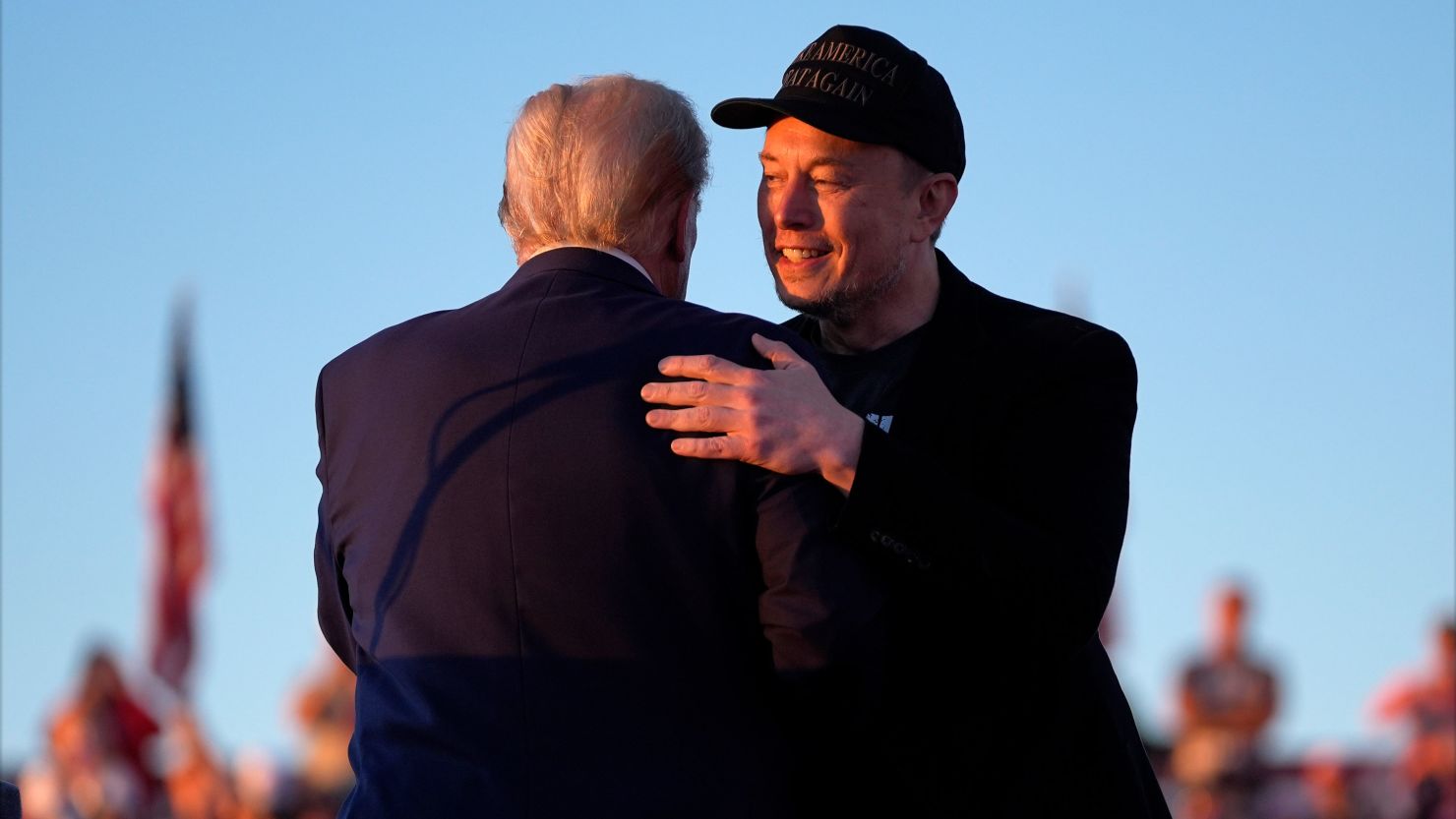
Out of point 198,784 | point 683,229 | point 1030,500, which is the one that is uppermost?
point 683,229

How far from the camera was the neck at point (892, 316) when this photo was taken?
3682 millimetres

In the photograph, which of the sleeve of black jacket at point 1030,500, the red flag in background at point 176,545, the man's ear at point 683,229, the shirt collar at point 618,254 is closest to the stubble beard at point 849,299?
the sleeve of black jacket at point 1030,500

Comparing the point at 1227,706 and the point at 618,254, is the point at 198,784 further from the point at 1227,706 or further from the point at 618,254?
the point at 618,254

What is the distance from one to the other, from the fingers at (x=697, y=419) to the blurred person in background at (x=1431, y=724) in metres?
8.99

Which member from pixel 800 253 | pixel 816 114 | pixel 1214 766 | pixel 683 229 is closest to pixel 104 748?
pixel 1214 766

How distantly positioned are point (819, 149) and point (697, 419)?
1017 millimetres

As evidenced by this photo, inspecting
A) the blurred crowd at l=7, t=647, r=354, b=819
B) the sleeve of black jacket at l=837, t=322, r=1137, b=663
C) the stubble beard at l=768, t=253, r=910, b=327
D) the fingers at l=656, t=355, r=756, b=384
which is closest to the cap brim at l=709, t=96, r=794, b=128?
the stubble beard at l=768, t=253, r=910, b=327

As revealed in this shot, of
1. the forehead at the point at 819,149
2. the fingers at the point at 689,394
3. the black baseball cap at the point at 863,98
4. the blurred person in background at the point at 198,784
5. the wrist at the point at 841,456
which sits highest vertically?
the black baseball cap at the point at 863,98

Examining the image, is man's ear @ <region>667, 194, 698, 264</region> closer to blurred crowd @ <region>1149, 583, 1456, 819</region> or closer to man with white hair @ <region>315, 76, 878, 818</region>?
man with white hair @ <region>315, 76, 878, 818</region>

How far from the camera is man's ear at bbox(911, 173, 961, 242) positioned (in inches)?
148

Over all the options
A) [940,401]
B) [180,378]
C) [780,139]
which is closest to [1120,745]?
[940,401]

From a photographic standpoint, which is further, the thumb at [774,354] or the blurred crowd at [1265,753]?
the blurred crowd at [1265,753]

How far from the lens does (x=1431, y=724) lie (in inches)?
437

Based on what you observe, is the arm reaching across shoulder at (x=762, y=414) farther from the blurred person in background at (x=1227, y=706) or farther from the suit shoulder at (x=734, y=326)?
the blurred person in background at (x=1227, y=706)
